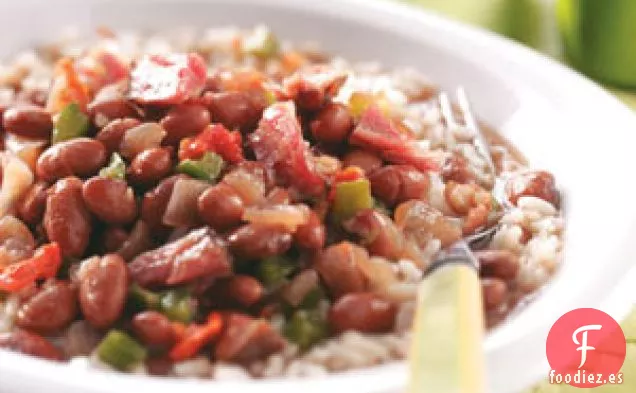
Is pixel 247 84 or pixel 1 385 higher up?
pixel 247 84

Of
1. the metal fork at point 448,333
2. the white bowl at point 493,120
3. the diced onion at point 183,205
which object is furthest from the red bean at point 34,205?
the metal fork at point 448,333

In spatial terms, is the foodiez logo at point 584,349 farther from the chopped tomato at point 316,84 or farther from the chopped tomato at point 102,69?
the chopped tomato at point 102,69

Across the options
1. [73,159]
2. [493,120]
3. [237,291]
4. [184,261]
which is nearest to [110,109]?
[73,159]

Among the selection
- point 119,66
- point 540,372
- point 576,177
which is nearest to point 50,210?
point 119,66

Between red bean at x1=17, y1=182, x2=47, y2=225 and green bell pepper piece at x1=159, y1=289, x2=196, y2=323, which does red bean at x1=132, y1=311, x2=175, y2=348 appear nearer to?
green bell pepper piece at x1=159, y1=289, x2=196, y2=323

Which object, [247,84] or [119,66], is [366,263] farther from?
[119,66]

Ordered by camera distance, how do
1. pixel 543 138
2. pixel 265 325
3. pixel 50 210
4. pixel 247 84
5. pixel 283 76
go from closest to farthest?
pixel 265 325, pixel 50 210, pixel 247 84, pixel 543 138, pixel 283 76
